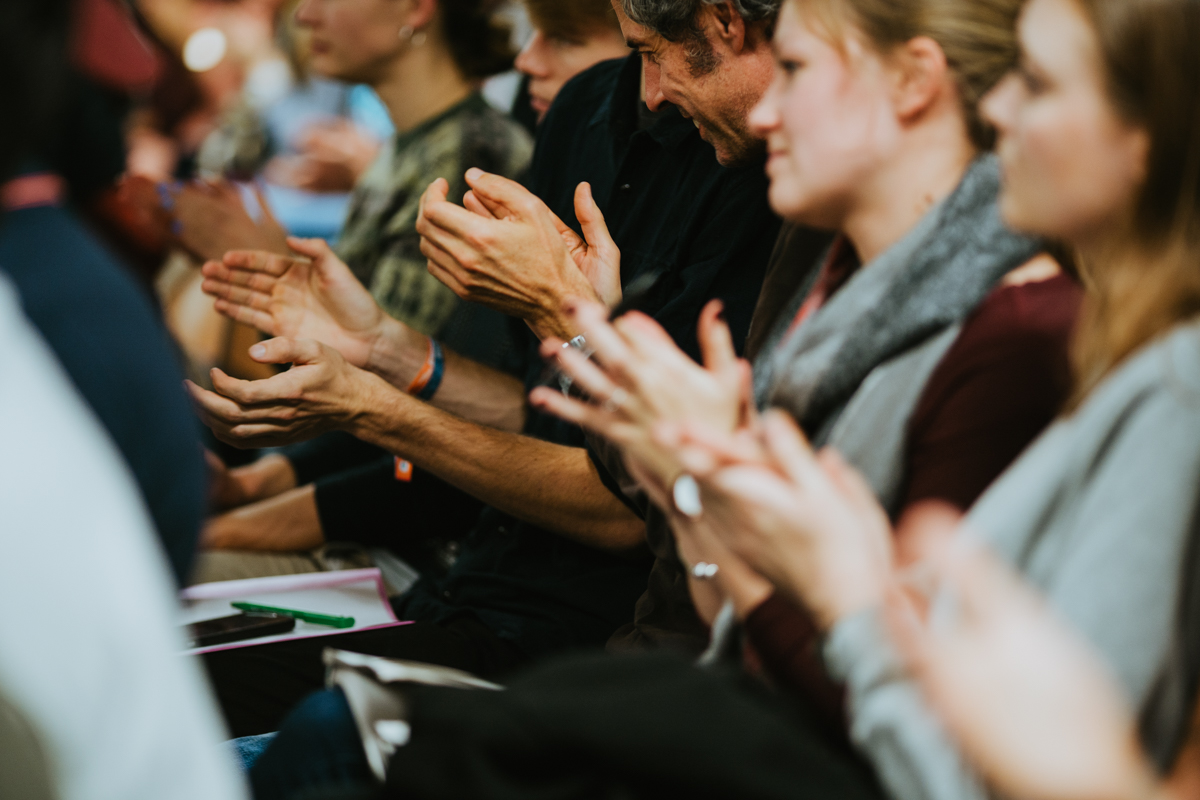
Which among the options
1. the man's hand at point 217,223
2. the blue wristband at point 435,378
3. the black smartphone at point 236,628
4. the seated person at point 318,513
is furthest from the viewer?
the man's hand at point 217,223

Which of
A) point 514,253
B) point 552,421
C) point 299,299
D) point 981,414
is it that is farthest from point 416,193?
point 981,414

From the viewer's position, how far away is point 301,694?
1.55 meters

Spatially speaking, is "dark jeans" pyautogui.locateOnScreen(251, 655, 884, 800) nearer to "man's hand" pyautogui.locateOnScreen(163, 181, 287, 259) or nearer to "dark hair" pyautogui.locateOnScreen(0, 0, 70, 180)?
"dark hair" pyautogui.locateOnScreen(0, 0, 70, 180)

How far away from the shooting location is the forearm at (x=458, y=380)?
185 centimetres

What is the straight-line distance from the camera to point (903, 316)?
0.98 meters

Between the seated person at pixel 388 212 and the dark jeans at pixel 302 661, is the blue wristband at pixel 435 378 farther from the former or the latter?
the dark jeans at pixel 302 661

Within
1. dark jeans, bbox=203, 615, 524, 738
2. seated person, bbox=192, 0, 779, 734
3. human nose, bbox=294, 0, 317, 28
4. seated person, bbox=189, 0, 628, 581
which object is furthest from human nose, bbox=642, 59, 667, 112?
human nose, bbox=294, 0, 317, 28

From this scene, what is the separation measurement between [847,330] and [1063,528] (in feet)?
0.92

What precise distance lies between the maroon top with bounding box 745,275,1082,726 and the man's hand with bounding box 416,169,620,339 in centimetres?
72

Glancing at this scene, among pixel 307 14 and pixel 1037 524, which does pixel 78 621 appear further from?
pixel 307 14

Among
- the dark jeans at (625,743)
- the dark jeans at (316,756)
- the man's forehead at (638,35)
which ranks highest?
the man's forehead at (638,35)

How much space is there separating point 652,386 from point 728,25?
77cm

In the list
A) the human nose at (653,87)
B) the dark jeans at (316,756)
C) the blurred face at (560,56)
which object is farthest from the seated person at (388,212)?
the dark jeans at (316,756)

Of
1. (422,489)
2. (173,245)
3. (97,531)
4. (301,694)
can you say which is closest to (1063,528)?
(97,531)
